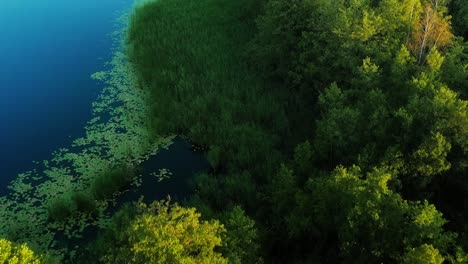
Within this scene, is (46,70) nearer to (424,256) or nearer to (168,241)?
(168,241)

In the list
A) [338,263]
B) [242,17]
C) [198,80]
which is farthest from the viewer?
[242,17]

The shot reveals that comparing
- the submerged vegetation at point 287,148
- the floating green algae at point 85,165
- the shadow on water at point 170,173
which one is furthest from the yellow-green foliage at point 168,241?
the shadow on water at point 170,173

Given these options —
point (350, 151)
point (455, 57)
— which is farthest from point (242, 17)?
point (350, 151)

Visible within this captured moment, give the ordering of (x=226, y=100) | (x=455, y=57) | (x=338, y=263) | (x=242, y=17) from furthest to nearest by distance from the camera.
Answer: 1. (x=242, y=17)
2. (x=226, y=100)
3. (x=455, y=57)
4. (x=338, y=263)

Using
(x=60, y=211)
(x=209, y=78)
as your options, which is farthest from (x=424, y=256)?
(x=209, y=78)

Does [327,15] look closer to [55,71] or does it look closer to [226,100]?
[226,100]

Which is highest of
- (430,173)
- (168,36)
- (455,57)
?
(168,36)

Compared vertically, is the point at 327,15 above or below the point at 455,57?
above

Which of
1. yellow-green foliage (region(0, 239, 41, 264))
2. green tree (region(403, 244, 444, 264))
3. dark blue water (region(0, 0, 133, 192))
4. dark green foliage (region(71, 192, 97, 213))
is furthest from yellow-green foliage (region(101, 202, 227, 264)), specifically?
dark blue water (region(0, 0, 133, 192))
